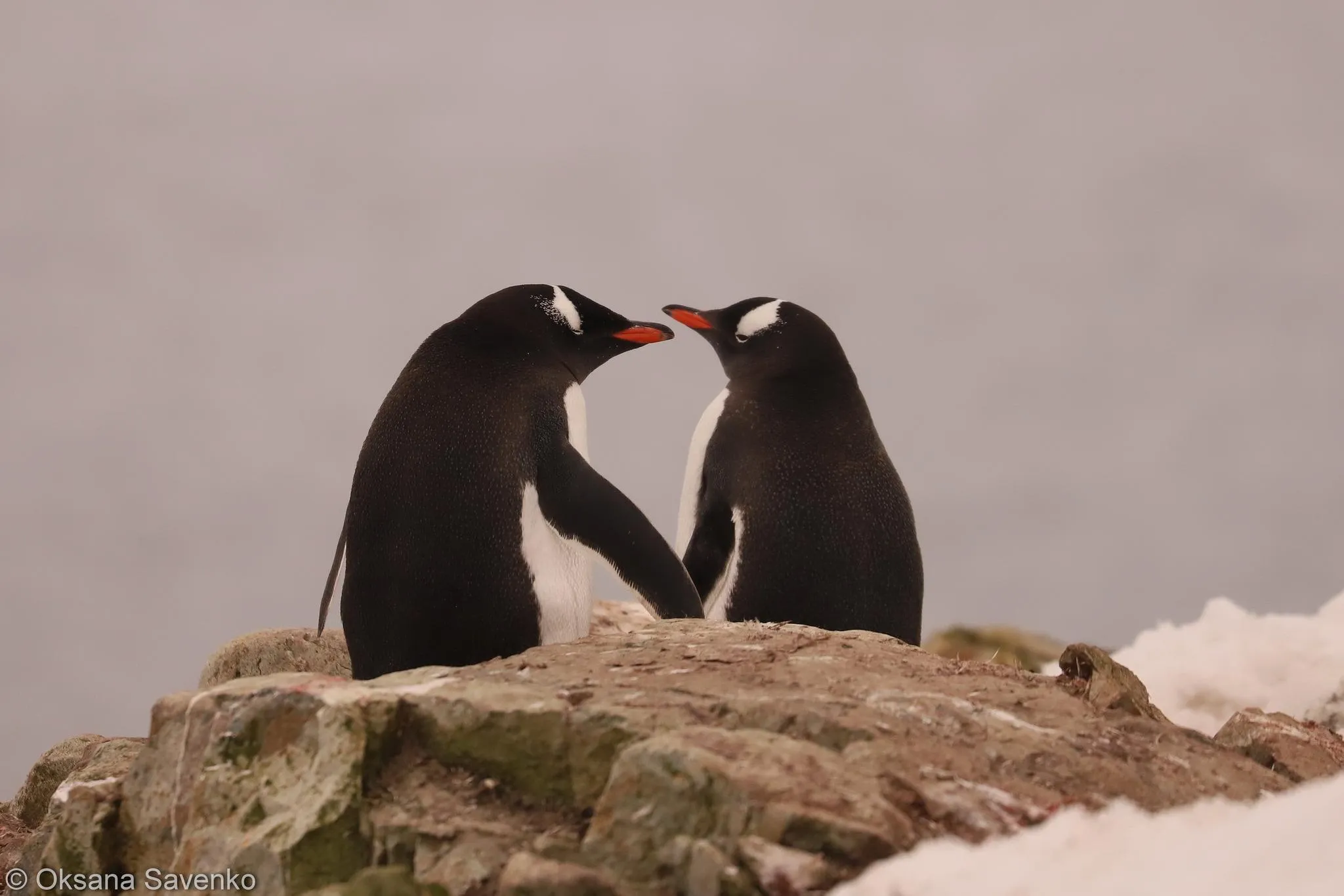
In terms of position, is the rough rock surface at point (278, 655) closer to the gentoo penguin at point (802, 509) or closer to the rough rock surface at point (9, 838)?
the gentoo penguin at point (802, 509)

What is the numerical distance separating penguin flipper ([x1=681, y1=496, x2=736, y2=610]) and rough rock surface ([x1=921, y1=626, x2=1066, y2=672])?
326 centimetres

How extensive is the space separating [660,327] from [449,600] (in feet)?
6.23

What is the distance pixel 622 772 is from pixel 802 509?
11.4 ft

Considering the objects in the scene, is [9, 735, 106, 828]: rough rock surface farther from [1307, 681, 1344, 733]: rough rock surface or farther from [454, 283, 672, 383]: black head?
[1307, 681, 1344, 733]: rough rock surface

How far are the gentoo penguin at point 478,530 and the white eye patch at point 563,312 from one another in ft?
1.50

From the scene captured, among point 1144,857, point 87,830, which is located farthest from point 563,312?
point 1144,857

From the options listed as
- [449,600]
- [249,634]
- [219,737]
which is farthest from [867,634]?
[249,634]

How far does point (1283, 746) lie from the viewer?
12.9 ft

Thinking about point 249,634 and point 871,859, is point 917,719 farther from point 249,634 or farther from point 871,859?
point 249,634

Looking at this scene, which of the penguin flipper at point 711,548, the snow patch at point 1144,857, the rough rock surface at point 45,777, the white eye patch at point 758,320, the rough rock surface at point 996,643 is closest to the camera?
the snow patch at point 1144,857

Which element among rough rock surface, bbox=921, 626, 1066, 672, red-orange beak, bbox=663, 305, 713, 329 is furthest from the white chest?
rough rock surface, bbox=921, 626, 1066, 672

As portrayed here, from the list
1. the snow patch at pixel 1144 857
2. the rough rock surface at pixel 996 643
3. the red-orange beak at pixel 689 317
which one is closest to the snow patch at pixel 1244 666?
the rough rock surface at pixel 996 643

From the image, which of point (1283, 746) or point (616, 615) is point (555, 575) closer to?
point (616, 615)

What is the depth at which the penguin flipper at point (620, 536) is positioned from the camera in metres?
5.36
